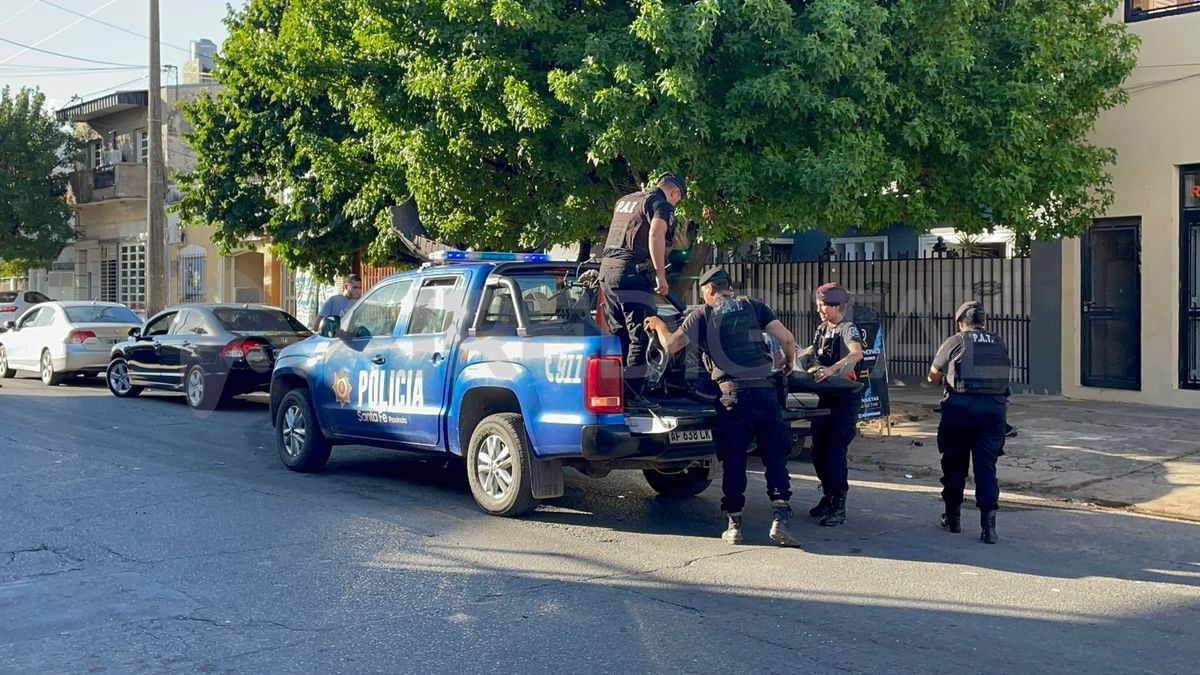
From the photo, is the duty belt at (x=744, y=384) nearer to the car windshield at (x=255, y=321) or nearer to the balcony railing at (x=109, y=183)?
the car windshield at (x=255, y=321)

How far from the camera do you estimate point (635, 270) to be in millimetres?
8148

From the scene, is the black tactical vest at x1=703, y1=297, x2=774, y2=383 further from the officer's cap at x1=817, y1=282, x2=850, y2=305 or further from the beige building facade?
the beige building facade

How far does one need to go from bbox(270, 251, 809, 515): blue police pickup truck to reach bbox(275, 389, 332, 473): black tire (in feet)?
0.04

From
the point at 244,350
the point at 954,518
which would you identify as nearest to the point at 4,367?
the point at 244,350

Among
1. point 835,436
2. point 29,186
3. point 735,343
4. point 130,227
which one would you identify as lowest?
point 835,436

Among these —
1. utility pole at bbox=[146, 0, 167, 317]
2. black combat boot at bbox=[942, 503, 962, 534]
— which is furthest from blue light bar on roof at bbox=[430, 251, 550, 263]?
utility pole at bbox=[146, 0, 167, 317]

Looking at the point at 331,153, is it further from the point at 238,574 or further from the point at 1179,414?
the point at 1179,414

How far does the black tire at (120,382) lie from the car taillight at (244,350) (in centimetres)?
266

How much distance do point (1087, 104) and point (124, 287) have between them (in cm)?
3039

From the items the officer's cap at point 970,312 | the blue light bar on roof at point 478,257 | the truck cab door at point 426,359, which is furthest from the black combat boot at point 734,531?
the blue light bar on roof at point 478,257

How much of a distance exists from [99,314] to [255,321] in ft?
17.0

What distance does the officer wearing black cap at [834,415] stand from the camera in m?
8.16

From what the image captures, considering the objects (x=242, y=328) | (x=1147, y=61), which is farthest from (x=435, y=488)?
(x=1147, y=61)

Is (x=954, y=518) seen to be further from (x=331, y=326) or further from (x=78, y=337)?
(x=78, y=337)
